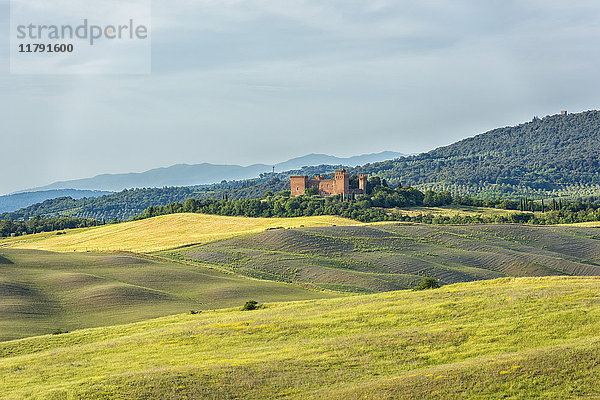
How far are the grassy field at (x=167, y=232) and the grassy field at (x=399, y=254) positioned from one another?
18.1m

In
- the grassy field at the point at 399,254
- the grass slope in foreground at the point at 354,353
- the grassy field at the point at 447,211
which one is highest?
the grassy field at the point at 447,211

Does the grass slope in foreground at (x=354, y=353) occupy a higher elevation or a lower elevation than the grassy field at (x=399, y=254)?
higher

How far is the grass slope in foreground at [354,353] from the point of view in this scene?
96.0 feet

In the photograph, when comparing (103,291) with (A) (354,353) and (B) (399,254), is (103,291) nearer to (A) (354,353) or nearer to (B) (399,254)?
(A) (354,353)

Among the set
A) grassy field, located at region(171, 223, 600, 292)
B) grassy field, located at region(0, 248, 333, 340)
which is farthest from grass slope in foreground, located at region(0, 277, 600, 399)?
grassy field, located at region(171, 223, 600, 292)

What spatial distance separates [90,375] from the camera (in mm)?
34438

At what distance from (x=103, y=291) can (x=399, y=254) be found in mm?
56322

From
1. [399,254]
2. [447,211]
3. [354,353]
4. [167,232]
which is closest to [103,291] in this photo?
[354,353]

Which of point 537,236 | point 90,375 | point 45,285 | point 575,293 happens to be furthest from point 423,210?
point 90,375

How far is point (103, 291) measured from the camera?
225 ft

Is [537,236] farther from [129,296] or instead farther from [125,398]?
[125,398]

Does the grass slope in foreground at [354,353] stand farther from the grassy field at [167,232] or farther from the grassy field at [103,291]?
the grassy field at [167,232]

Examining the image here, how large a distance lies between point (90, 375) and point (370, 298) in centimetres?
2424

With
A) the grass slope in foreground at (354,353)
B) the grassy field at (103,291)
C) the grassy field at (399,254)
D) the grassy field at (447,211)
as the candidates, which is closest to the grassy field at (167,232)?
the grassy field at (399,254)
